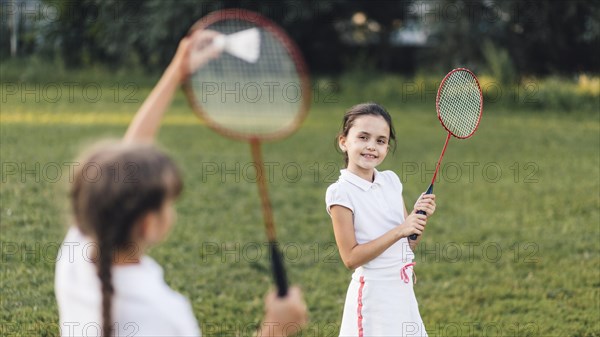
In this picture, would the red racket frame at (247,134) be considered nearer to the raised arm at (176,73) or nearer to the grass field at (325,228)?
the raised arm at (176,73)

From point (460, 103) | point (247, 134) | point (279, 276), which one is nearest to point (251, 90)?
point (247, 134)

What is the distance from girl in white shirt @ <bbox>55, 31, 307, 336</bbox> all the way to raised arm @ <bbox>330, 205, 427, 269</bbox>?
101cm

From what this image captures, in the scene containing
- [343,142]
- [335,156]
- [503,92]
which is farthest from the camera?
[503,92]

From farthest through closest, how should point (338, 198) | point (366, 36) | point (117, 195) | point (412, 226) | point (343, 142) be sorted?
point (366, 36) → point (343, 142) → point (338, 198) → point (412, 226) → point (117, 195)

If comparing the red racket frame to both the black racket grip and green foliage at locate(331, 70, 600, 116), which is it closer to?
the black racket grip

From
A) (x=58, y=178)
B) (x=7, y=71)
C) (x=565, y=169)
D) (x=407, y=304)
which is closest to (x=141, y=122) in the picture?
(x=407, y=304)

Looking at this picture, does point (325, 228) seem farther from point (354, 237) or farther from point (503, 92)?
point (503, 92)

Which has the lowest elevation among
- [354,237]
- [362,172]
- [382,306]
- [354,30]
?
[382,306]

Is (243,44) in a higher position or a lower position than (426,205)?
higher

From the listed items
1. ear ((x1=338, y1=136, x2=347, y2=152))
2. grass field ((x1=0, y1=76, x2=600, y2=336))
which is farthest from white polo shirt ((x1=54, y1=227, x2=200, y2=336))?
ear ((x1=338, y1=136, x2=347, y2=152))

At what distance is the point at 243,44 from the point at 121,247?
0.62 m

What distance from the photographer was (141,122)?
2027 millimetres

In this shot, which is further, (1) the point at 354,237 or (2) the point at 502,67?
(2) the point at 502,67

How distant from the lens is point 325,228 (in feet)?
21.1
